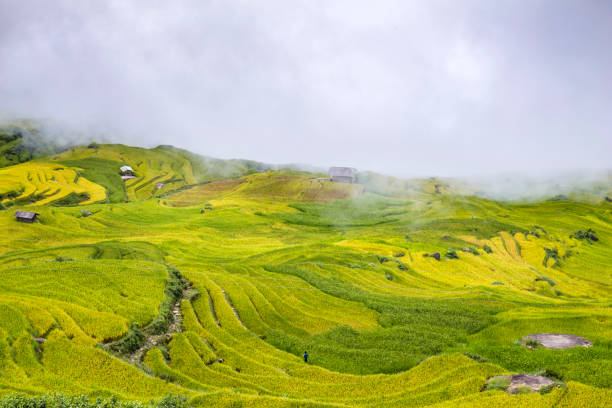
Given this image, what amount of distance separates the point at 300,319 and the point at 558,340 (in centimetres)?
2117

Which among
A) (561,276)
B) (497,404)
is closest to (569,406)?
(497,404)

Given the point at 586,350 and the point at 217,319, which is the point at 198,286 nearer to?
the point at 217,319

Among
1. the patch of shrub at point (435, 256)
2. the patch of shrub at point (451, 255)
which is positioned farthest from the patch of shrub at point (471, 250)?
the patch of shrub at point (435, 256)

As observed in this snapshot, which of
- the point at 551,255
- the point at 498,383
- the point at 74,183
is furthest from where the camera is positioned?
the point at 74,183

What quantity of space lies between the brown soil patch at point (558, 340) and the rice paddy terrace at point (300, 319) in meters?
0.30

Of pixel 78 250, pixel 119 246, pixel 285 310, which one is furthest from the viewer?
pixel 119 246

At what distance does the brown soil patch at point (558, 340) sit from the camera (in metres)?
26.5

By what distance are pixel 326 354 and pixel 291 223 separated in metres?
81.9

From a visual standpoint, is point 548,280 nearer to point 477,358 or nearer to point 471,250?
point 471,250

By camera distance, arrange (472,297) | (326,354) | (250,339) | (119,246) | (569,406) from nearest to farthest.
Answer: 1. (569,406)
2. (326,354)
3. (250,339)
4. (472,297)
5. (119,246)

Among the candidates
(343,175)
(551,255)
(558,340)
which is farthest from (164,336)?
(343,175)

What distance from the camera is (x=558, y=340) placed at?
27625 mm

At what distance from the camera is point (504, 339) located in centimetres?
2970

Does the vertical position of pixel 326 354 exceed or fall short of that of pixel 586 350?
it falls short
